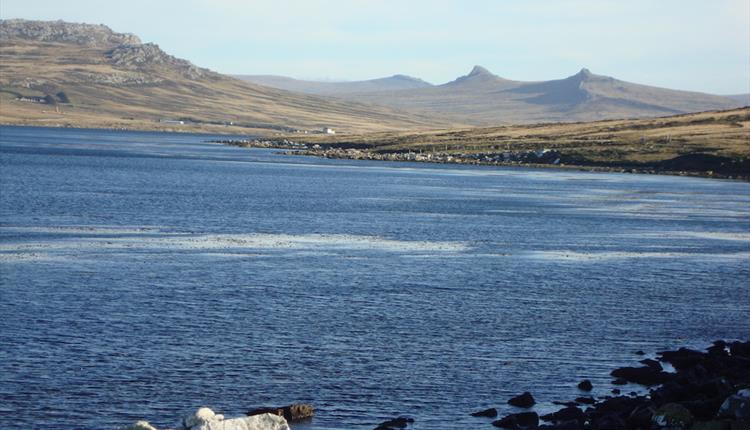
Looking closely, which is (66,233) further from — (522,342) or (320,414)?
(320,414)

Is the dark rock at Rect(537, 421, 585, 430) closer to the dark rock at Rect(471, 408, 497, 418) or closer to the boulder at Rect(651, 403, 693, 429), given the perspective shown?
the boulder at Rect(651, 403, 693, 429)

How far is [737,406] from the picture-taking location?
81.8 feet

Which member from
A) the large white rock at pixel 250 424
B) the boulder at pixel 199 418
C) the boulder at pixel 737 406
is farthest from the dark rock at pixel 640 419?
the boulder at pixel 199 418

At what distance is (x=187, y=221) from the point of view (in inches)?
2977

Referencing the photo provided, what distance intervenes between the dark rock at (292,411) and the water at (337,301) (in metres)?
0.70

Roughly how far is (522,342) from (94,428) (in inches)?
673

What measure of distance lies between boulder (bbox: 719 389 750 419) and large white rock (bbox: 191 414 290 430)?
418 inches

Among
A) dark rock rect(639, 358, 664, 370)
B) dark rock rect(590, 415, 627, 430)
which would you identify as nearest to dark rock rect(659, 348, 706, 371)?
dark rock rect(639, 358, 664, 370)

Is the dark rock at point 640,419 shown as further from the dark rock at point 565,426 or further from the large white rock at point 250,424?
the large white rock at point 250,424

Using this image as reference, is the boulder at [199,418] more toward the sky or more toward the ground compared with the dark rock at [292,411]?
more toward the sky

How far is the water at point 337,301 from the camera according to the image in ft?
101

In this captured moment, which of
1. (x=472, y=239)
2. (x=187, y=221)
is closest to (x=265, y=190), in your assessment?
(x=187, y=221)

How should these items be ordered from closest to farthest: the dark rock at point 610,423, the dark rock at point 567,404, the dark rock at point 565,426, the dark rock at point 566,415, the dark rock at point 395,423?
1. the dark rock at point 610,423
2. the dark rock at point 565,426
3. the dark rock at point 395,423
4. the dark rock at point 566,415
5. the dark rock at point 567,404

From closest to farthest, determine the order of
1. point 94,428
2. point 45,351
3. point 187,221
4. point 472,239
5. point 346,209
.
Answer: point 94,428 → point 45,351 → point 472,239 → point 187,221 → point 346,209
